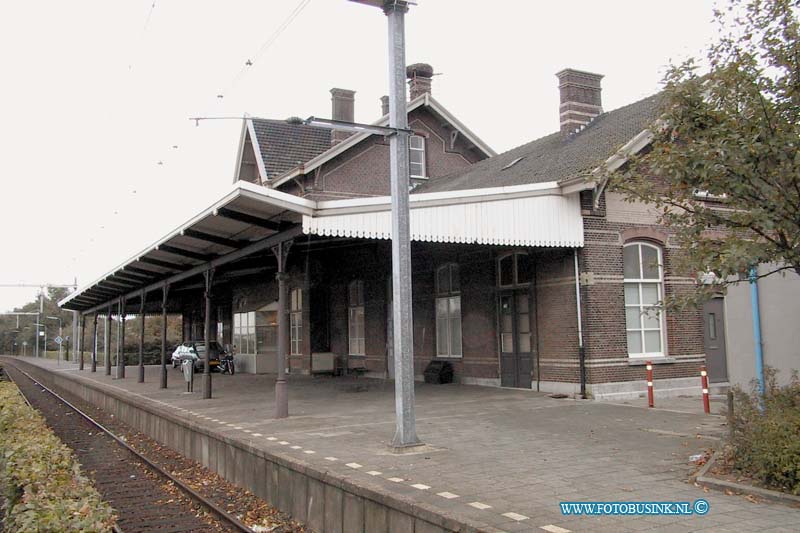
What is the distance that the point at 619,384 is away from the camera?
14938 millimetres

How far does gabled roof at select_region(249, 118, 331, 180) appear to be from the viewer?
966 inches

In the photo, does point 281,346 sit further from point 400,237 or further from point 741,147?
point 741,147

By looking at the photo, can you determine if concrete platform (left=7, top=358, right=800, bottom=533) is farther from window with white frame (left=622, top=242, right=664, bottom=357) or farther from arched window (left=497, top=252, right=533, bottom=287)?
arched window (left=497, top=252, right=533, bottom=287)

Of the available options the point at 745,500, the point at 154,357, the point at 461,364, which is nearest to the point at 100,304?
the point at 154,357

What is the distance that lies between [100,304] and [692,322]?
3119 cm

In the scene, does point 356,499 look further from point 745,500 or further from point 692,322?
point 692,322

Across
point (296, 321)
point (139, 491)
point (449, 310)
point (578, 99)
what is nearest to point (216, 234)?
point (139, 491)

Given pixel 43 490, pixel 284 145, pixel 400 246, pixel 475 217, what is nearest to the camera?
pixel 43 490

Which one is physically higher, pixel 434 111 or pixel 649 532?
pixel 434 111

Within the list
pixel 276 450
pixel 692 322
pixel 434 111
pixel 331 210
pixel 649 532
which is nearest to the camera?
pixel 649 532

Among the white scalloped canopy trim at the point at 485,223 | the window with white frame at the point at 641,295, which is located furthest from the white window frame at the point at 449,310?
the window with white frame at the point at 641,295

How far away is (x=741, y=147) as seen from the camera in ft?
21.6

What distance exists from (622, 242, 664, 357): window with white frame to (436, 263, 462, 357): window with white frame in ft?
15.5

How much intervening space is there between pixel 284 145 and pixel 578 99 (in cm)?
1096
